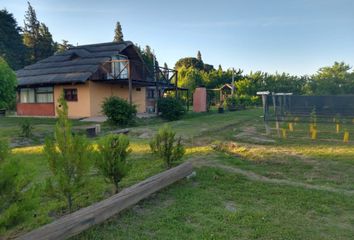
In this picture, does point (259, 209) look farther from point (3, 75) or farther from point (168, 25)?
point (168, 25)

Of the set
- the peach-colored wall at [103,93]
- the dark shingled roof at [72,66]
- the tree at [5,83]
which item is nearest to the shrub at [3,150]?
the tree at [5,83]

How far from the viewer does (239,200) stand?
4.44 m

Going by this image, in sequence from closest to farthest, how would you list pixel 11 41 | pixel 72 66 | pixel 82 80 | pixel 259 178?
pixel 259 178, pixel 82 80, pixel 72 66, pixel 11 41

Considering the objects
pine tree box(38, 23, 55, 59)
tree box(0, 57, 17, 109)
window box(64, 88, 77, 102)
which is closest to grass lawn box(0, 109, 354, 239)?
tree box(0, 57, 17, 109)

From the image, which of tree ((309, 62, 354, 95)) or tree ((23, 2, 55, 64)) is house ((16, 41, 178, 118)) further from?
tree ((23, 2, 55, 64))

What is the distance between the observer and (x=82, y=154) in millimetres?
3672

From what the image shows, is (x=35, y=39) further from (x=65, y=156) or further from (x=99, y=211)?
(x=99, y=211)

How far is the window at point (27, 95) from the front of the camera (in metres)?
21.8

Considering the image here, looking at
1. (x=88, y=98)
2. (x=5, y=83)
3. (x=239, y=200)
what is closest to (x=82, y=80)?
(x=88, y=98)

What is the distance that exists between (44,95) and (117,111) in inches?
352

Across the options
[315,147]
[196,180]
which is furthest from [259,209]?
[315,147]

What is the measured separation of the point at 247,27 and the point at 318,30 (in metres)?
4.87

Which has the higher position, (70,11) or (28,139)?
(70,11)

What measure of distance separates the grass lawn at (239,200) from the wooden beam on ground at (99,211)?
10 cm
